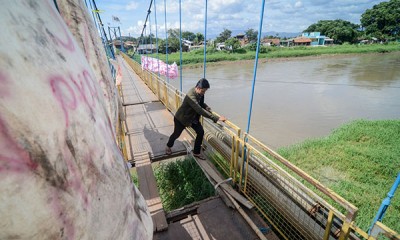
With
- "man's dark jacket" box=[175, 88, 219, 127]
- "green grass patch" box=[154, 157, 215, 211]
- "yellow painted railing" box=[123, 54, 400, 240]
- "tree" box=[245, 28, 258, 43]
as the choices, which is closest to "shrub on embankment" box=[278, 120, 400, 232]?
"yellow painted railing" box=[123, 54, 400, 240]

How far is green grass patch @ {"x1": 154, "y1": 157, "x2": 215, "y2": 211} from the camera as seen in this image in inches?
152

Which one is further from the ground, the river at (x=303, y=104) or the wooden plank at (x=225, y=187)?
the wooden plank at (x=225, y=187)

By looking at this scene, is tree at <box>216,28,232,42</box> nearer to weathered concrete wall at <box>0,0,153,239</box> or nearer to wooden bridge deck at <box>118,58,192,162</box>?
wooden bridge deck at <box>118,58,192,162</box>

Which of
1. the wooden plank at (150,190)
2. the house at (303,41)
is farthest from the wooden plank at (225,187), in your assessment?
the house at (303,41)

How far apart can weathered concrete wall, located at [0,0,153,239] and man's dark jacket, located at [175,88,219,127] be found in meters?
2.28

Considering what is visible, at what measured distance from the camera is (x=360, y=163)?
18.8ft

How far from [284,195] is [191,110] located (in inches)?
67.2

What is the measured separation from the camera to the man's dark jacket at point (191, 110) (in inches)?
121

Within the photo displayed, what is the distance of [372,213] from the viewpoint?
404 centimetres

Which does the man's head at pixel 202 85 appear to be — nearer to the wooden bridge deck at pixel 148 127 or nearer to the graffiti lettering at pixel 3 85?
the wooden bridge deck at pixel 148 127

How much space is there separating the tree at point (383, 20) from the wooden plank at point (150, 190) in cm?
6221

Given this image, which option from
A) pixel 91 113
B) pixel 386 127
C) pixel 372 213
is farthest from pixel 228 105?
pixel 91 113

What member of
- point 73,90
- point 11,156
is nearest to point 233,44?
point 73,90

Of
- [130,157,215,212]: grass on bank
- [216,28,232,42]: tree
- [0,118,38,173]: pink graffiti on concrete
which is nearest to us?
[0,118,38,173]: pink graffiti on concrete
